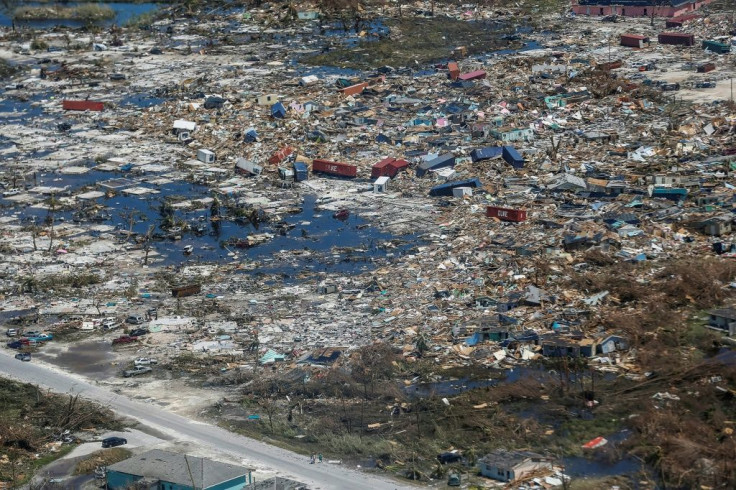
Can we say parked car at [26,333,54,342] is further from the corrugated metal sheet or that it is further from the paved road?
the corrugated metal sheet

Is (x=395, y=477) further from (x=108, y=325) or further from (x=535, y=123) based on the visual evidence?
(x=535, y=123)

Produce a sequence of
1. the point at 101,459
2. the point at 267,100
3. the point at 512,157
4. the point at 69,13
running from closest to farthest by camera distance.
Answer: the point at 101,459, the point at 512,157, the point at 267,100, the point at 69,13

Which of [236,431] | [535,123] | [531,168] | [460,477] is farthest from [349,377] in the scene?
[535,123]

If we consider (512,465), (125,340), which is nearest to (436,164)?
(125,340)

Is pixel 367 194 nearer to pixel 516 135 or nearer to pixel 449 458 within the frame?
pixel 516 135

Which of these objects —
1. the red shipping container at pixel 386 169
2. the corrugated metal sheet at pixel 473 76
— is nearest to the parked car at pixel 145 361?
the red shipping container at pixel 386 169

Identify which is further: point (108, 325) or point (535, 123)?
point (535, 123)

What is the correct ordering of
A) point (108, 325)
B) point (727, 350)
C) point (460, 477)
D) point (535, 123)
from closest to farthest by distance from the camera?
1. point (460, 477)
2. point (727, 350)
3. point (108, 325)
4. point (535, 123)
